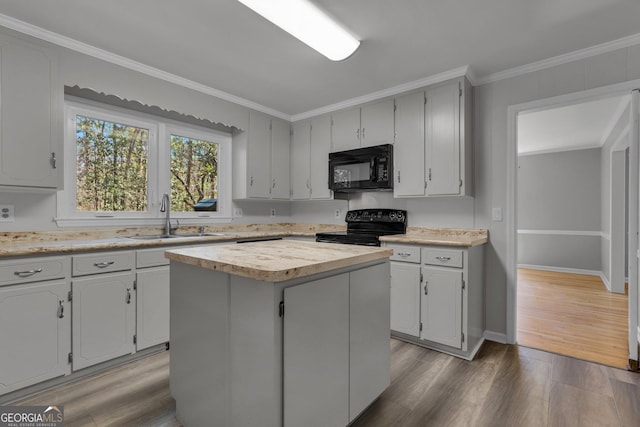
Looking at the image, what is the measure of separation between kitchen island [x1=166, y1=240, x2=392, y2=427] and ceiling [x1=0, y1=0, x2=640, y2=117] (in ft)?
5.08

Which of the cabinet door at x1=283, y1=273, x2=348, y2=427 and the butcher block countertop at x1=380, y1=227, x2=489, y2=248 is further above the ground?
the butcher block countertop at x1=380, y1=227, x2=489, y2=248

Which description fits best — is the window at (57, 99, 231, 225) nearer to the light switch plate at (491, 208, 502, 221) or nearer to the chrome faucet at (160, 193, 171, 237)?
the chrome faucet at (160, 193, 171, 237)

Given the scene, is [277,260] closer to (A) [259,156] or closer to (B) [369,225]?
(B) [369,225]

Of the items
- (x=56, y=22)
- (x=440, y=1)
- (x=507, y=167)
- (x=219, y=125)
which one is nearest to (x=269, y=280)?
(x=440, y=1)

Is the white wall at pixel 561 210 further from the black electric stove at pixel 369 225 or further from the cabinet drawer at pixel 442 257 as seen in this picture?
the cabinet drawer at pixel 442 257

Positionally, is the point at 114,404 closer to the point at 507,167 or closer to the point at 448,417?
the point at 448,417

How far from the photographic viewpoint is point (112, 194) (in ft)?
9.34

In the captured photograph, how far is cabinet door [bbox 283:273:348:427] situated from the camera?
123 cm

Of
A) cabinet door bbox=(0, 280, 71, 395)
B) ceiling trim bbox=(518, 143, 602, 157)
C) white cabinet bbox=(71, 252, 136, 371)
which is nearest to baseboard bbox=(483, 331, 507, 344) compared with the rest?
white cabinet bbox=(71, 252, 136, 371)

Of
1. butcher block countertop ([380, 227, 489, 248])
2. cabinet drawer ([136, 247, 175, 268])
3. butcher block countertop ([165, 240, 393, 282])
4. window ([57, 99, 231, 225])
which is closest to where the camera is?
butcher block countertop ([165, 240, 393, 282])

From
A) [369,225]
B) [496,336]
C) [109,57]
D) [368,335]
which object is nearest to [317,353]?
[368,335]

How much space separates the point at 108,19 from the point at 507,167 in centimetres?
325

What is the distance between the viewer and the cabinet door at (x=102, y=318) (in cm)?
211

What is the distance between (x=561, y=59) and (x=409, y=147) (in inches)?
52.8
